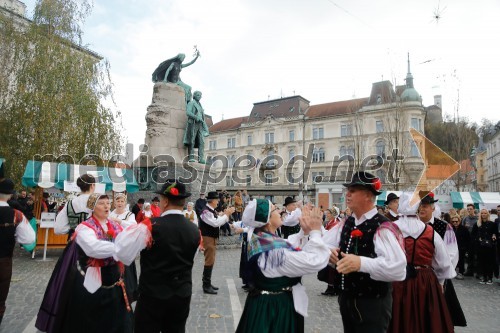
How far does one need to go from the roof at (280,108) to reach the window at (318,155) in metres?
7.60

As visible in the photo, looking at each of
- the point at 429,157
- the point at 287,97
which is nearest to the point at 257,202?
the point at 429,157

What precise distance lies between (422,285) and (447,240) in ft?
3.45

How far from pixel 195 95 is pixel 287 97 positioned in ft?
167

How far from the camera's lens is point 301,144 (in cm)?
5866

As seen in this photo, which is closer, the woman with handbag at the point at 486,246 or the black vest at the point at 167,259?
the black vest at the point at 167,259

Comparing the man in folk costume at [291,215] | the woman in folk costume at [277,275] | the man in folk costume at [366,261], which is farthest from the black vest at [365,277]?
the man in folk costume at [291,215]

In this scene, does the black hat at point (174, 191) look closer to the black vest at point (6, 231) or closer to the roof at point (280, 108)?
the black vest at point (6, 231)

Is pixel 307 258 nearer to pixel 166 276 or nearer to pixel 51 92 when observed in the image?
pixel 166 276

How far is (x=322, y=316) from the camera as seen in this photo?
5867 millimetres

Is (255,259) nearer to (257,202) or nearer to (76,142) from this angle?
(257,202)

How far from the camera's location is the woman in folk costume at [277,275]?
2.81 m

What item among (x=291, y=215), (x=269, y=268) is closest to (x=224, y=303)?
(x=291, y=215)

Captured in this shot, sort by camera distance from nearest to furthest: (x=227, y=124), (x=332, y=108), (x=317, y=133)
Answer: (x=317, y=133) → (x=332, y=108) → (x=227, y=124)

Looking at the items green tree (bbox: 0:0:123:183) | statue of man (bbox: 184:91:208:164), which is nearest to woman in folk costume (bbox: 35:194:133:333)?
statue of man (bbox: 184:91:208:164)
